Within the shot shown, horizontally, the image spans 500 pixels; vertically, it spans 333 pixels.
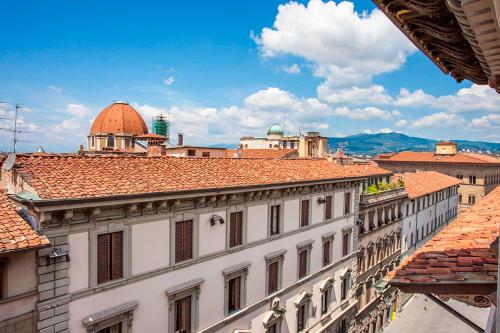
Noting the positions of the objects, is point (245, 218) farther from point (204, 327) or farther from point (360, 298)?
point (360, 298)

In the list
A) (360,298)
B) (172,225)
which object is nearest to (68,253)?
(172,225)

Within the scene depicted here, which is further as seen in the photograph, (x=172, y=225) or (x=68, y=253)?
(x=172, y=225)

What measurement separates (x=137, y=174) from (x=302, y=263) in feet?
39.7

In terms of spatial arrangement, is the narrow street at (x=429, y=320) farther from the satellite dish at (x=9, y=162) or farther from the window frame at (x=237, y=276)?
the satellite dish at (x=9, y=162)

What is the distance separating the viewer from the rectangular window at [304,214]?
852 inches

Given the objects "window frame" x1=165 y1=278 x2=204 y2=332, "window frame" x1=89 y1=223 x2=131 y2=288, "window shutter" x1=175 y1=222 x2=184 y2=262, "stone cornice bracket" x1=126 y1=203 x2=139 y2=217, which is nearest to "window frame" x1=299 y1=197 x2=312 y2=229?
"window frame" x1=165 y1=278 x2=204 y2=332

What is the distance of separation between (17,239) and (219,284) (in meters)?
8.80

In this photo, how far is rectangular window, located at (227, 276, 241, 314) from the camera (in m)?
17.3

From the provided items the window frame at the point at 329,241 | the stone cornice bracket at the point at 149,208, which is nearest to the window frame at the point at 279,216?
the window frame at the point at 329,241

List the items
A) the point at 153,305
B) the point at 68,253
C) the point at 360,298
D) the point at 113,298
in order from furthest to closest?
the point at 360,298 → the point at 153,305 → the point at 113,298 → the point at 68,253

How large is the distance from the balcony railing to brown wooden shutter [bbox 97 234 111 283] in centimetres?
2107

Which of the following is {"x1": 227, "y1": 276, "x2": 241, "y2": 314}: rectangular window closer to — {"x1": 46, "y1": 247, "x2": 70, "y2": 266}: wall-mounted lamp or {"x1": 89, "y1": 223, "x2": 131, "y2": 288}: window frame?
{"x1": 89, "y1": 223, "x2": 131, "y2": 288}: window frame

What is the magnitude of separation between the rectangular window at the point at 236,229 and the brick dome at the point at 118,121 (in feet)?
202

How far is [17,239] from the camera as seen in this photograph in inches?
391
